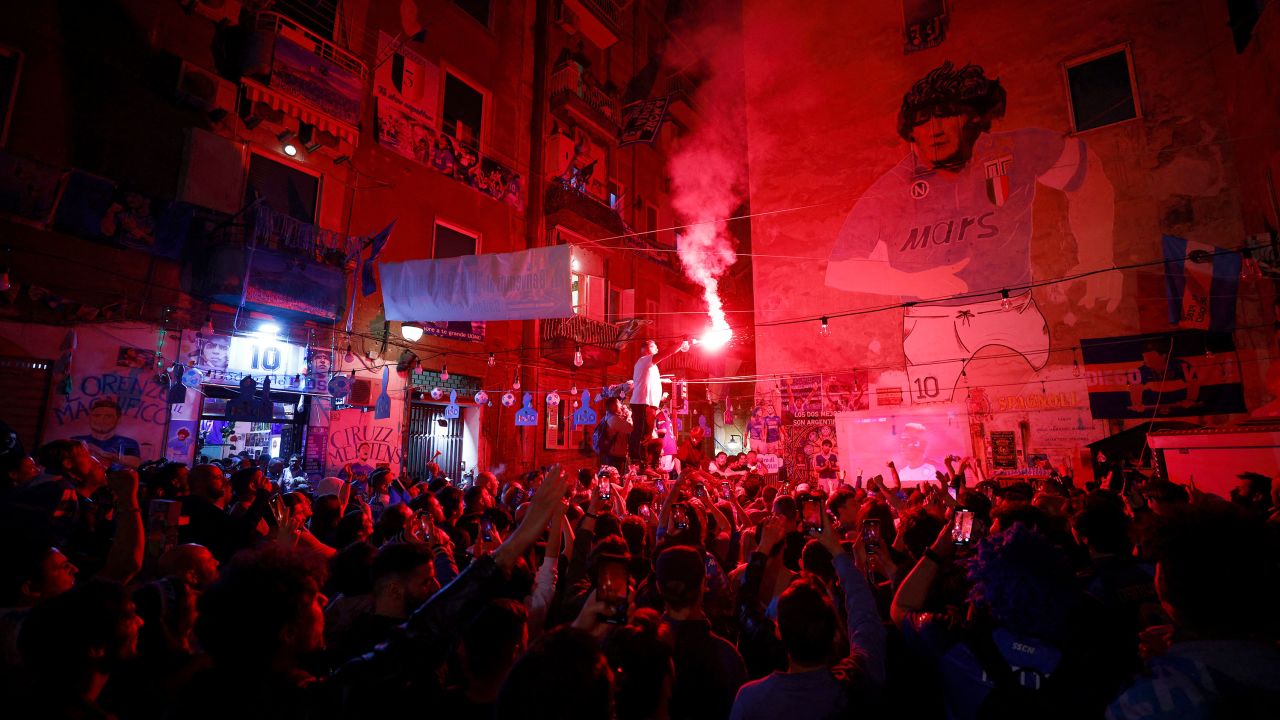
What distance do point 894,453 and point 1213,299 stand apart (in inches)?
337

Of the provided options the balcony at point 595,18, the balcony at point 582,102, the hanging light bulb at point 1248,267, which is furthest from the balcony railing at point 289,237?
the hanging light bulb at point 1248,267

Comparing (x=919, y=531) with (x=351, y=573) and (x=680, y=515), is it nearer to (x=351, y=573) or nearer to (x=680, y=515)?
(x=680, y=515)

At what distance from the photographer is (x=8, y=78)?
9781 millimetres

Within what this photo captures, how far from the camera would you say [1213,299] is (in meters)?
14.1

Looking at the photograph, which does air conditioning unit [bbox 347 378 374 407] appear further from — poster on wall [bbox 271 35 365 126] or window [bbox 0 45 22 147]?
window [bbox 0 45 22 147]

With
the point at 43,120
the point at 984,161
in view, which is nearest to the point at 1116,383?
the point at 984,161

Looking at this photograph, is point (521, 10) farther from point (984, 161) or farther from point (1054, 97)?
point (1054, 97)

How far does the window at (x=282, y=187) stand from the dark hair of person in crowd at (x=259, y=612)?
12.6 meters

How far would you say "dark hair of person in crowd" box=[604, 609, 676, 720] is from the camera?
2.07m

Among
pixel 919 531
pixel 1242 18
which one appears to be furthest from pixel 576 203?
pixel 919 531

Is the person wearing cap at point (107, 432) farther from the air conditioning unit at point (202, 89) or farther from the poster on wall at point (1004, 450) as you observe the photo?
the poster on wall at point (1004, 450)

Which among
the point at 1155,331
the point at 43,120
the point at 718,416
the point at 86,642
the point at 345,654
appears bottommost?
the point at 345,654

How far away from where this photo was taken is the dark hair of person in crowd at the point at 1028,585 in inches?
88.1

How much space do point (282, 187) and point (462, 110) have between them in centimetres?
633
